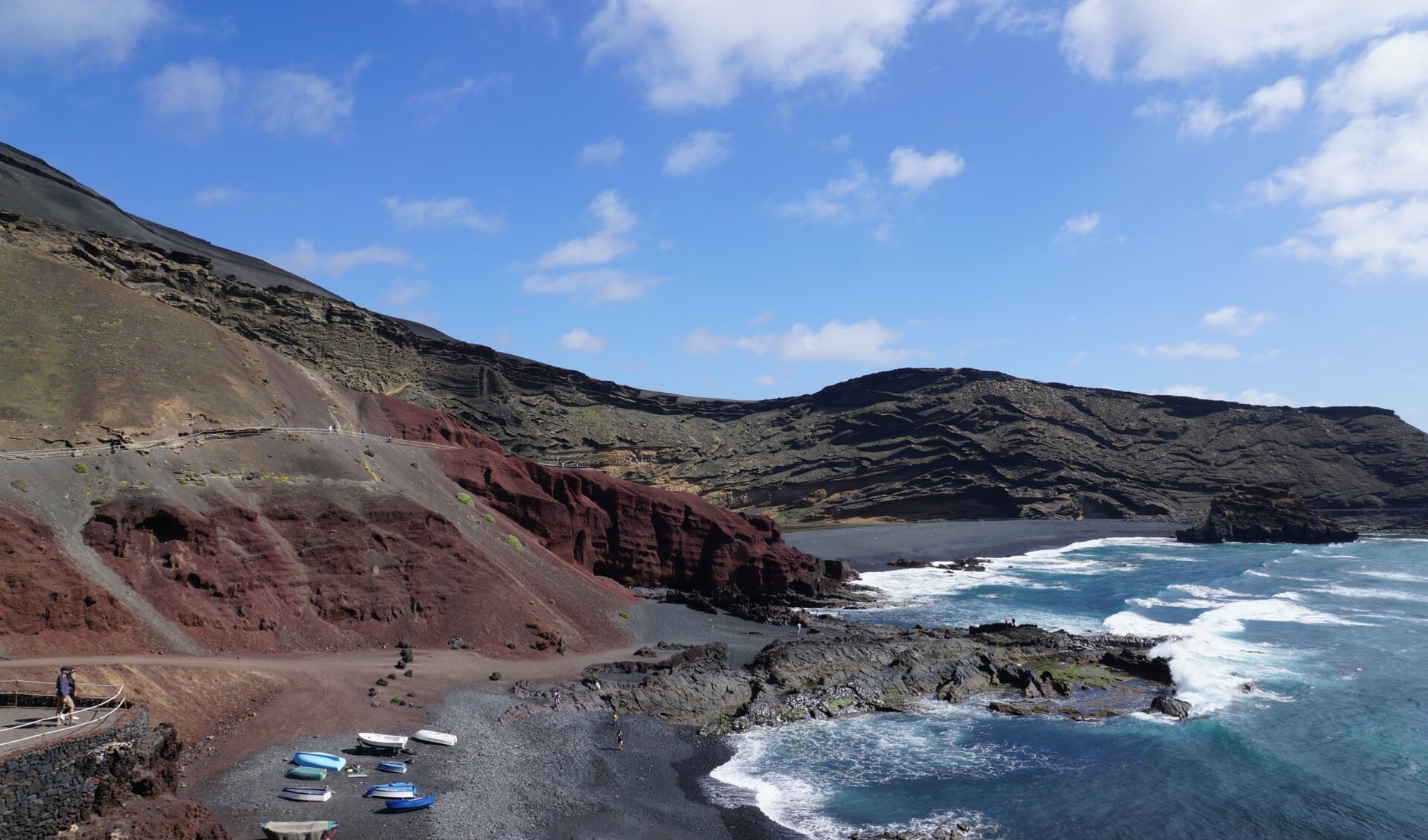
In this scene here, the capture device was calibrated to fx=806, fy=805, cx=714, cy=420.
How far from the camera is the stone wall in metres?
14.2

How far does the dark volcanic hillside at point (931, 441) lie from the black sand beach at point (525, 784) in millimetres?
69688

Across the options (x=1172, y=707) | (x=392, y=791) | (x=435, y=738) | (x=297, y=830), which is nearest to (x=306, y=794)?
(x=392, y=791)

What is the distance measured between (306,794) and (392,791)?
A: 76.1 inches

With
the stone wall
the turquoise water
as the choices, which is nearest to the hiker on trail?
the stone wall

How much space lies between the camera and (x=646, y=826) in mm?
20734

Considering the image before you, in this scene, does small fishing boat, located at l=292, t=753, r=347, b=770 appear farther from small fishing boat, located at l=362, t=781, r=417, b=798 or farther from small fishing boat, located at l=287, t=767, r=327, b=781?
small fishing boat, located at l=362, t=781, r=417, b=798

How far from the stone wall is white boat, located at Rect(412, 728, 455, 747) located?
8615 mm

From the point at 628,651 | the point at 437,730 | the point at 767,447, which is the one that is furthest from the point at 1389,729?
the point at 767,447

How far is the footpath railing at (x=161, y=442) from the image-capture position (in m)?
28.7

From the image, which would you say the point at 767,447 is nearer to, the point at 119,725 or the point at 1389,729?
the point at 1389,729

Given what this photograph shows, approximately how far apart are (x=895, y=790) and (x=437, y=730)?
1374 cm

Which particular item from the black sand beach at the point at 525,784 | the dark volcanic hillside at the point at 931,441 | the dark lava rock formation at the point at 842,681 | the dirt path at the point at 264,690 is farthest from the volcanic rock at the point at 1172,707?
the dark volcanic hillside at the point at 931,441

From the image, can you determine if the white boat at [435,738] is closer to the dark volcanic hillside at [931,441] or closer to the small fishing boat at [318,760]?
the small fishing boat at [318,760]

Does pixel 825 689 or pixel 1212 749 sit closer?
pixel 1212 749
